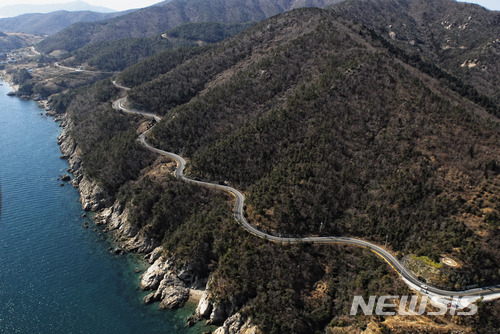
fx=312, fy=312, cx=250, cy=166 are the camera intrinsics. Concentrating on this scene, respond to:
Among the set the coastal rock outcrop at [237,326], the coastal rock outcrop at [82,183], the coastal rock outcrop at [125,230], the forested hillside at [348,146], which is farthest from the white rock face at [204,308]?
the coastal rock outcrop at [82,183]

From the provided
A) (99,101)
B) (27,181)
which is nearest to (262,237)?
(27,181)

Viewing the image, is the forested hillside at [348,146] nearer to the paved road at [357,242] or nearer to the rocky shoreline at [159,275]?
the paved road at [357,242]

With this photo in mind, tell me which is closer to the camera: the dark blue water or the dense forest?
the dense forest

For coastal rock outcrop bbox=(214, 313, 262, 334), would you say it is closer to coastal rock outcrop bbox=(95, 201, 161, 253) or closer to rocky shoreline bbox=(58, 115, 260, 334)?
rocky shoreline bbox=(58, 115, 260, 334)

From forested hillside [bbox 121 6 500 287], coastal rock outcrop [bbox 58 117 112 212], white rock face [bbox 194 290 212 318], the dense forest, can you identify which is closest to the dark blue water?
coastal rock outcrop [bbox 58 117 112 212]

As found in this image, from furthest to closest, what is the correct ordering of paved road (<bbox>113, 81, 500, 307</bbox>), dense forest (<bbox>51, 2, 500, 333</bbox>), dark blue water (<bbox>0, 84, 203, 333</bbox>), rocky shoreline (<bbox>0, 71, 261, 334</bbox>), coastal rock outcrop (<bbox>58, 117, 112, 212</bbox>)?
coastal rock outcrop (<bbox>58, 117, 112, 212</bbox>) < dark blue water (<bbox>0, 84, 203, 333</bbox>) < rocky shoreline (<bbox>0, 71, 261, 334</bbox>) < dense forest (<bbox>51, 2, 500, 333</bbox>) < paved road (<bbox>113, 81, 500, 307</bbox>)

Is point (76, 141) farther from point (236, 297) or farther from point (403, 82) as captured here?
point (403, 82)
